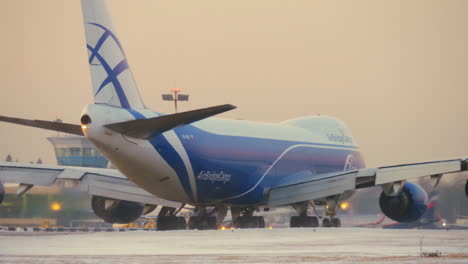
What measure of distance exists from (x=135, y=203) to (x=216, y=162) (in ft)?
19.1

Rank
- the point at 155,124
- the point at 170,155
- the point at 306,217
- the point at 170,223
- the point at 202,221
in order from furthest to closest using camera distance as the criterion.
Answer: the point at 306,217, the point at 202,221, the point at 170,223, the point at 170,155, the point at 155,124

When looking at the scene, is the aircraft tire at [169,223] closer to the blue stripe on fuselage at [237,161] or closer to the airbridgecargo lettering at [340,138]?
the blue stripe on fuselage at [237,161]

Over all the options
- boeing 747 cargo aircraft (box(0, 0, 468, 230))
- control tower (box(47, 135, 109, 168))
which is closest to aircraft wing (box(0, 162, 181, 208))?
boeing 747 cargo aircraft (box(0, 0, 468, 230))

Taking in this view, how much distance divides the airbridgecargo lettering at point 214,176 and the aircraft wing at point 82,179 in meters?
2.23

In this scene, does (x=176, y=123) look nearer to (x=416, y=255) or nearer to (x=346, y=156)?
(x=416, y=255)

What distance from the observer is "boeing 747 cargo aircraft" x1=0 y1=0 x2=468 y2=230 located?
29.2 metres

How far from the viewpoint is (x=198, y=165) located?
33125 millimetres

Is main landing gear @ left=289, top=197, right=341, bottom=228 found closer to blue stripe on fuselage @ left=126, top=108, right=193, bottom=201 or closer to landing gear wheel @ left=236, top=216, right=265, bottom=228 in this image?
landing gear wheel @ left=236, top=216, right=265, bottom=228

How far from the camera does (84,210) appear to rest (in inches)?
1874

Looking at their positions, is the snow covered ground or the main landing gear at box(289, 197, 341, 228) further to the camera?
the main landing gear at box(289, 197, 341, 228)

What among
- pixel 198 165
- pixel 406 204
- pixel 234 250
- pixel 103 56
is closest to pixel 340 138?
pixel 406 204

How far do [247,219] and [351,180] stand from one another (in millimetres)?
5900

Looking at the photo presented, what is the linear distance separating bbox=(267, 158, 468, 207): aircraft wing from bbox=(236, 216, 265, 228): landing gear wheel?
882mm

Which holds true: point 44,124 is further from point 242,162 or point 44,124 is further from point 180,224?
point 242,162
